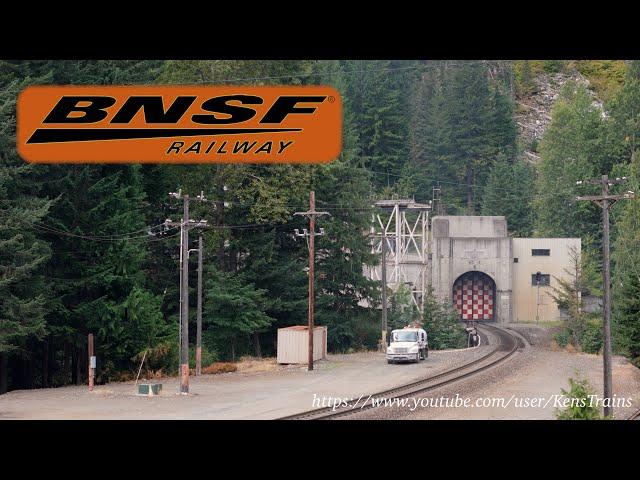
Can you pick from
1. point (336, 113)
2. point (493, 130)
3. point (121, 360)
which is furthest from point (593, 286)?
point (336, 113)

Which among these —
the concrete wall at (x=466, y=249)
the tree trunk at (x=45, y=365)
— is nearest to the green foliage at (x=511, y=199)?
the concrete wall at (x=466, y=249)

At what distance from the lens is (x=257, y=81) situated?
66.1 meters

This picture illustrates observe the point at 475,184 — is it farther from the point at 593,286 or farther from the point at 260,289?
the point at 260,289

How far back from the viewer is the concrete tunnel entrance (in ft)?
328

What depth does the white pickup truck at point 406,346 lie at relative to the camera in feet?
189

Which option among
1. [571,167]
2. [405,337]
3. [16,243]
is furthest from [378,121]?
[16,243]

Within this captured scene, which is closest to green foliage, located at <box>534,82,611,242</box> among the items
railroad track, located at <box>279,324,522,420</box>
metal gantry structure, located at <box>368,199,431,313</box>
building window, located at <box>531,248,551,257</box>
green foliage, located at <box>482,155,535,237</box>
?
green foliage, located at <box>482,155,535,237</box>

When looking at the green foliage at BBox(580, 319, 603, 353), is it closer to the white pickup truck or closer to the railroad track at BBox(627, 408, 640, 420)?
the white pickup truck

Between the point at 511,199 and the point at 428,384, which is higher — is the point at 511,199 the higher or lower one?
the higher one

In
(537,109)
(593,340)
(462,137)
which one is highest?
(537,109)

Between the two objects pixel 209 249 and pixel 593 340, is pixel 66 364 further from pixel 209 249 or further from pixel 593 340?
pixel 593 340

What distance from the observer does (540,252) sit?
97.6m

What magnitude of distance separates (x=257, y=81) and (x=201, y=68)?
12.8 feet

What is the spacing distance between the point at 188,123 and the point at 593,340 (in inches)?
2050
